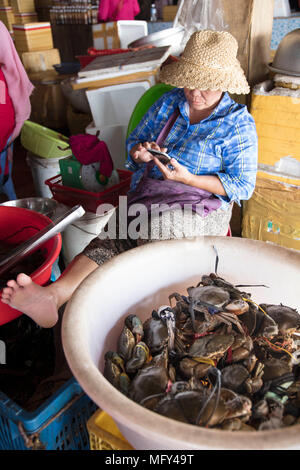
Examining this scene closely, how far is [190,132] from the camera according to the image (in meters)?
1.56

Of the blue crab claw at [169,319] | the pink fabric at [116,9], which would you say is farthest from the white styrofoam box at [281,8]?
the blue crab claw at [169,319]

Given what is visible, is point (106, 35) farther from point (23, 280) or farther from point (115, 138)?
point (23, 280)

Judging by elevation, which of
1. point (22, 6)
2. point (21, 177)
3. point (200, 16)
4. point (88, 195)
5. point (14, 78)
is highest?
point (22, 6)

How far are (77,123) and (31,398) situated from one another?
359 centimetres

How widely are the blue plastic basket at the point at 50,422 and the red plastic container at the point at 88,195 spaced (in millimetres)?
1217

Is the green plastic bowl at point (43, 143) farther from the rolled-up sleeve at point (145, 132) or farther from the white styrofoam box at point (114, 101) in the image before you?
the rolled-up sleeve at point (145, 132)

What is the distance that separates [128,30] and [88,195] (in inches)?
109

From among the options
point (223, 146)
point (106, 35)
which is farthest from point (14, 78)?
point (106, 35)

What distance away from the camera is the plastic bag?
225 centimetres

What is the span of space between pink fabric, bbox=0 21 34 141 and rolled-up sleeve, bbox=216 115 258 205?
145cm

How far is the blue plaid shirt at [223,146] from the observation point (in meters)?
1.48

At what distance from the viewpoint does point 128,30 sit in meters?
4.00

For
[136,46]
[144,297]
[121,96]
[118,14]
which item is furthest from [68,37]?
[144,297]

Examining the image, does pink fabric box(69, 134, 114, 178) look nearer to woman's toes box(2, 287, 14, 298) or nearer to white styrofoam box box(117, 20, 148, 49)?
woman's toes box(2, 287, 14, 298)
